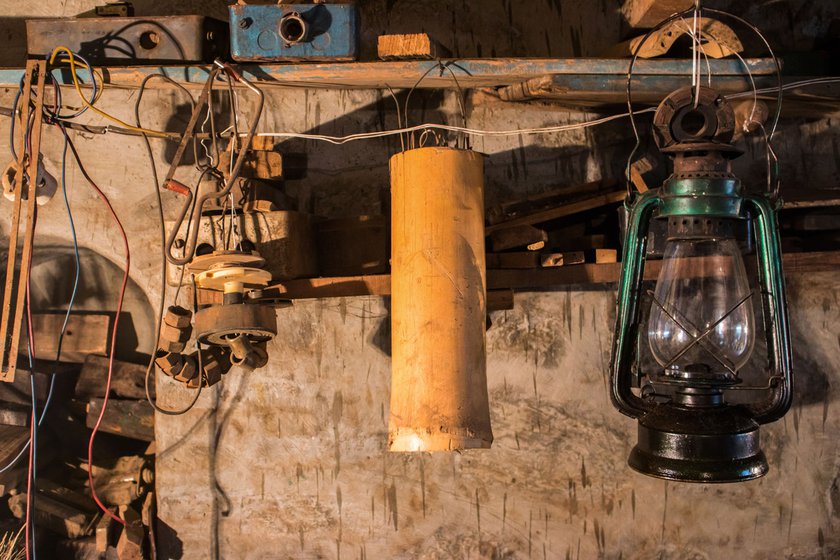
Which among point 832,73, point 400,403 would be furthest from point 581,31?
point 400,403

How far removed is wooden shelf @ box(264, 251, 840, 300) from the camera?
2518 mm

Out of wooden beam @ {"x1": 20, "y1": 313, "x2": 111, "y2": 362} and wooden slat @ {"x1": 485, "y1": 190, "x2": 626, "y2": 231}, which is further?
wooden beam @ {"x1": 20, "y1": 313, "x2": 111, "y2": 362}

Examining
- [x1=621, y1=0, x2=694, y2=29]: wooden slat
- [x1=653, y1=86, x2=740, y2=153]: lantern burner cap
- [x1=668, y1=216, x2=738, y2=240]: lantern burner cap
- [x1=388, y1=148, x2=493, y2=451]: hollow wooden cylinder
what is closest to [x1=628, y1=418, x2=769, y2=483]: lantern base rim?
[x1=668, y1=216, x2=738, y2=240]: lantern burner cap

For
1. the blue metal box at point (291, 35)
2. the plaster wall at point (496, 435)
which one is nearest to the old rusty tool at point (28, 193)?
the plaster wall at point (496, 435)

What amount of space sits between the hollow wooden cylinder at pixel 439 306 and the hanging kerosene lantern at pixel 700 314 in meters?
0.51

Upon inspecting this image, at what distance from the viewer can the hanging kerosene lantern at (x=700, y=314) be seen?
1.84 m

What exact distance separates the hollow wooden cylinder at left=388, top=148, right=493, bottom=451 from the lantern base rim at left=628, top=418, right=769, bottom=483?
0.60 metres

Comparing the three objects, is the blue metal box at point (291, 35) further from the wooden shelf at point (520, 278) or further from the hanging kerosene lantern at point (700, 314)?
the hanging kerosene lantern at point (700, 314)

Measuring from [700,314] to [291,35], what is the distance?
161 cm

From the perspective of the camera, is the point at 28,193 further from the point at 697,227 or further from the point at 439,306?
the point at 697,227

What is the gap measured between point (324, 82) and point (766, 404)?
5.90 feet

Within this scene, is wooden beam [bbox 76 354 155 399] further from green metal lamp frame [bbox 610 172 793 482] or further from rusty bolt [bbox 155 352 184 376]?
green metal lamp frame [bbox 610 172 793 482]

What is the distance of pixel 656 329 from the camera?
2016mm

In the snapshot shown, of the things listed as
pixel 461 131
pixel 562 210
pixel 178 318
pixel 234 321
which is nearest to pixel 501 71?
pixel 461 131
